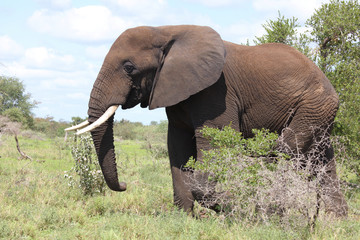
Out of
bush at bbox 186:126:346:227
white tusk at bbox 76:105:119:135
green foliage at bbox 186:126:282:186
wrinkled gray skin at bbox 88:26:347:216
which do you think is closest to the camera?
bush at bbox 186:126:346:227

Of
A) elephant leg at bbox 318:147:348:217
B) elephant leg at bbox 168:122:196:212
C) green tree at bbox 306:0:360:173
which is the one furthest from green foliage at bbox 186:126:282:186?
green tree at bbox 306:0:360:173

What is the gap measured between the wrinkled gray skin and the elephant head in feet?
0.04

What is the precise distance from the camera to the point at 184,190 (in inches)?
267

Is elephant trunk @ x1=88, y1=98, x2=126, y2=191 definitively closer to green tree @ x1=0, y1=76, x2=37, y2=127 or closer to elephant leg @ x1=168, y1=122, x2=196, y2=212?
elephant leg @ x1=168, y1=122, x2=196, y2=212

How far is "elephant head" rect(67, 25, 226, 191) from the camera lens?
5.93 metres

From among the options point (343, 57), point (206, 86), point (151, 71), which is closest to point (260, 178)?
point (206, 86)

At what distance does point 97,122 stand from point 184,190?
1.81 metres

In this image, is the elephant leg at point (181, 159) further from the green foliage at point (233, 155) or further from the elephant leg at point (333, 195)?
the elephant leg at point (333, 195)

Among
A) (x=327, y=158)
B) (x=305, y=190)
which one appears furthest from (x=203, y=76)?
(x=327, y=158)

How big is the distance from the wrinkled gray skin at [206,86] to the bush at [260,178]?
1.65ft

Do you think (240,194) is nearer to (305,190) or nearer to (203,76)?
(305,190)

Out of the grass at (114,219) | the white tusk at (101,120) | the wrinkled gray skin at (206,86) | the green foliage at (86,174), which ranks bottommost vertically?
the grass at (114,219)

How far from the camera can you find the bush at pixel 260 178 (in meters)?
4.97

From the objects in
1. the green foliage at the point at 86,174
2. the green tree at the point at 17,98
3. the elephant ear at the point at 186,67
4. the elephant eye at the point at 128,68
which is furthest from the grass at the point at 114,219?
the green tree at the point at 17,98
